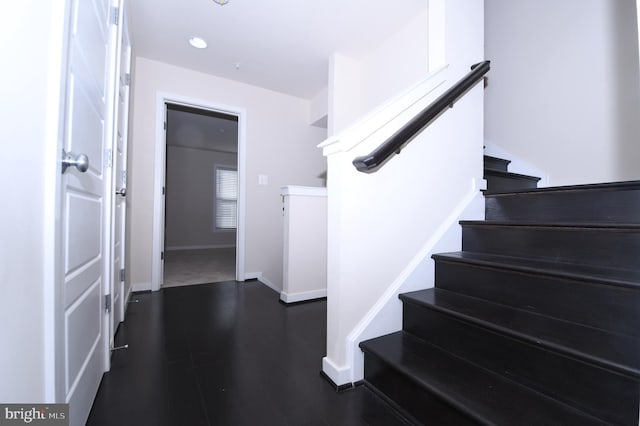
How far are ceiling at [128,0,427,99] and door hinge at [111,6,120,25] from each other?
74 cm

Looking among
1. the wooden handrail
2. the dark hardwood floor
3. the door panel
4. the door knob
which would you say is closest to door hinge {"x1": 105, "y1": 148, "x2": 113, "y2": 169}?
the door panel

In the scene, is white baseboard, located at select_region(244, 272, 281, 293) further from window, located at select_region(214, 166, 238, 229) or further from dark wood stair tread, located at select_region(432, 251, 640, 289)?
window, located at select_region(214, 166, 238, 229)

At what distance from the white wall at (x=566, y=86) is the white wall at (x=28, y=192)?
293 centimetres

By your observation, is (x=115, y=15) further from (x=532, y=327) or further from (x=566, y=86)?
(x=566, y=86)

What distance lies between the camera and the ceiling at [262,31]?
2.10m

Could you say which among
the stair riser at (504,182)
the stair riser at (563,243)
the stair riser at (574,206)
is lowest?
the stair riser at (563,243)

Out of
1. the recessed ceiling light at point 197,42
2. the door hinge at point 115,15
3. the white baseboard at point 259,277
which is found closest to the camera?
the door hinge at point 115,15

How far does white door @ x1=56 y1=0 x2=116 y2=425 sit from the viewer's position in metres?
0.83

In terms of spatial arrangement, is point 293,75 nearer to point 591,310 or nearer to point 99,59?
point 99,59

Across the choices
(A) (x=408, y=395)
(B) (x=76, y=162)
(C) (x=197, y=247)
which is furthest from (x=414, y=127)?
(C) (x=197, y=247)

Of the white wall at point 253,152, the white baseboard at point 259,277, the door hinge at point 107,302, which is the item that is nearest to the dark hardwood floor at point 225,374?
the door hinge at point 107,302

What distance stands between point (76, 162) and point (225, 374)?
111cm

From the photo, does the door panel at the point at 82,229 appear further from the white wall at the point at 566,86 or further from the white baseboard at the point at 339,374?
the white wall at the point at 566,86

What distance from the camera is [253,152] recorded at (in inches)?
130
